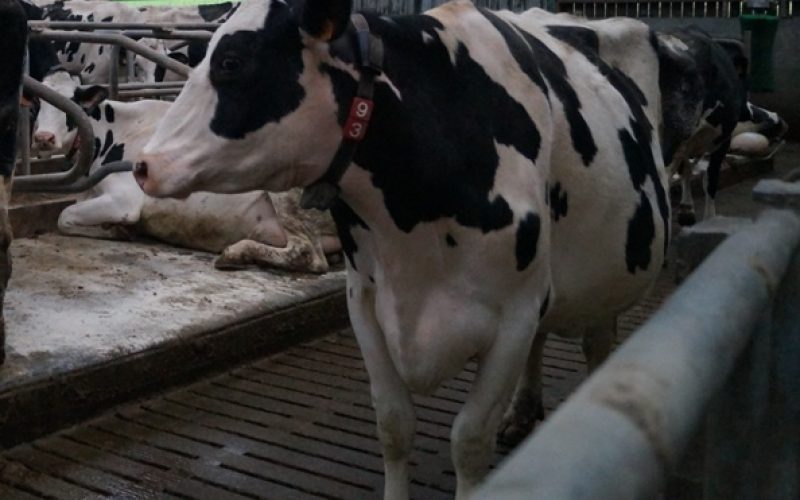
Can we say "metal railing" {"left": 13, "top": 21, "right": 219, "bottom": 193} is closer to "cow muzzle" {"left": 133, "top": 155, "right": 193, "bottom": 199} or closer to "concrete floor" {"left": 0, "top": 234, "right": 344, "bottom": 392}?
"concrete floor" {"left": 0, "top": 234, "right": 344, "bottom": 392}

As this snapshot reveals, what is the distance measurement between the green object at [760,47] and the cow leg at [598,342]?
24.0ft

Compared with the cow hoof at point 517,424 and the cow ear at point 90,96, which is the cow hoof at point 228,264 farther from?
the cow hoof at point 517,424

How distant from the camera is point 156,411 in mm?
4395

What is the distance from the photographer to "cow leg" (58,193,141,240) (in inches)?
263

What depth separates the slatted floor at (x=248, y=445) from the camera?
3.64m

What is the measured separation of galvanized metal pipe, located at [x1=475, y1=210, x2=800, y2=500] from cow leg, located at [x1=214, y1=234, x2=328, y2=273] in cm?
477

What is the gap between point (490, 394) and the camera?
2.91 meters

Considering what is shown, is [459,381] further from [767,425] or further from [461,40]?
[767,425]

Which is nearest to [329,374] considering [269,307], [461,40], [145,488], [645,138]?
[269,307]

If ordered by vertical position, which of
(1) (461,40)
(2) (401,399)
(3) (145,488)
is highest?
(1) (461,40)

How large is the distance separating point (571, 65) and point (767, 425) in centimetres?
195

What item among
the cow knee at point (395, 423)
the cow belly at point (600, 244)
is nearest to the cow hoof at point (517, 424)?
the cow belly at point (600, 244)

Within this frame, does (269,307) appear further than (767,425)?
Yes

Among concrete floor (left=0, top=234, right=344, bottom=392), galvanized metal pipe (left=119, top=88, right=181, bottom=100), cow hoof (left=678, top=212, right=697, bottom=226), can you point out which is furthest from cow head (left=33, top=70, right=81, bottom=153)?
cow hoof (left=678, top=212, right=697, bottom=226)
